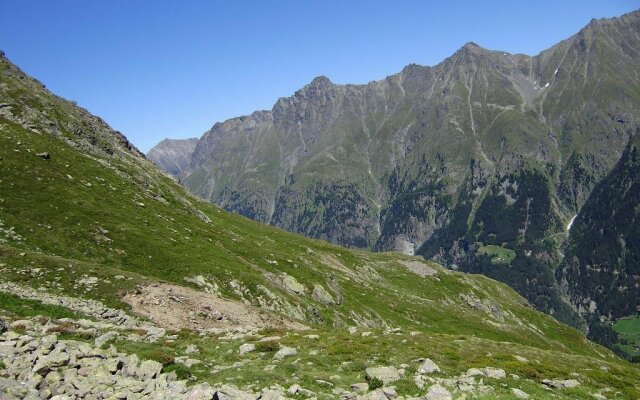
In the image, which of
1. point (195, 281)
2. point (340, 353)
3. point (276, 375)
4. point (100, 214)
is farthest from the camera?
point (100, 214)

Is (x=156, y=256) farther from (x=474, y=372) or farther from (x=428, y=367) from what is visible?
(x=474, y=372)

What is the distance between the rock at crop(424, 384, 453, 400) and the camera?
2001 centimetres

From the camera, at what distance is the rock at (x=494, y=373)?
24203 mm

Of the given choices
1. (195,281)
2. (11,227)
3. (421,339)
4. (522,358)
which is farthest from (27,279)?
(522,358)

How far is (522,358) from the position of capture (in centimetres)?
2970

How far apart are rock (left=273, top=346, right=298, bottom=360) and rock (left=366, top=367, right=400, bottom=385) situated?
16.3 ft

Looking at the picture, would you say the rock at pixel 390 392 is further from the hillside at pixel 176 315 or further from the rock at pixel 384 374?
the rock at pixel 384 374

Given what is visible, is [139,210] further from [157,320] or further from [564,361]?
[564,361]

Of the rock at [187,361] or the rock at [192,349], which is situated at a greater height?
the rock at [187,361]

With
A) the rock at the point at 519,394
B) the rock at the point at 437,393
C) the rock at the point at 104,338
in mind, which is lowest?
the rock at the point at 519,394

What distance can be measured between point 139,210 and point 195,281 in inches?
981

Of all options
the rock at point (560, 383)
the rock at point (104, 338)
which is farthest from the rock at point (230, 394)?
the rock at point (560, 383)

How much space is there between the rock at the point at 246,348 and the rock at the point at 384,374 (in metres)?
7.30

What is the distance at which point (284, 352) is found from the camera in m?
→ 25.9
